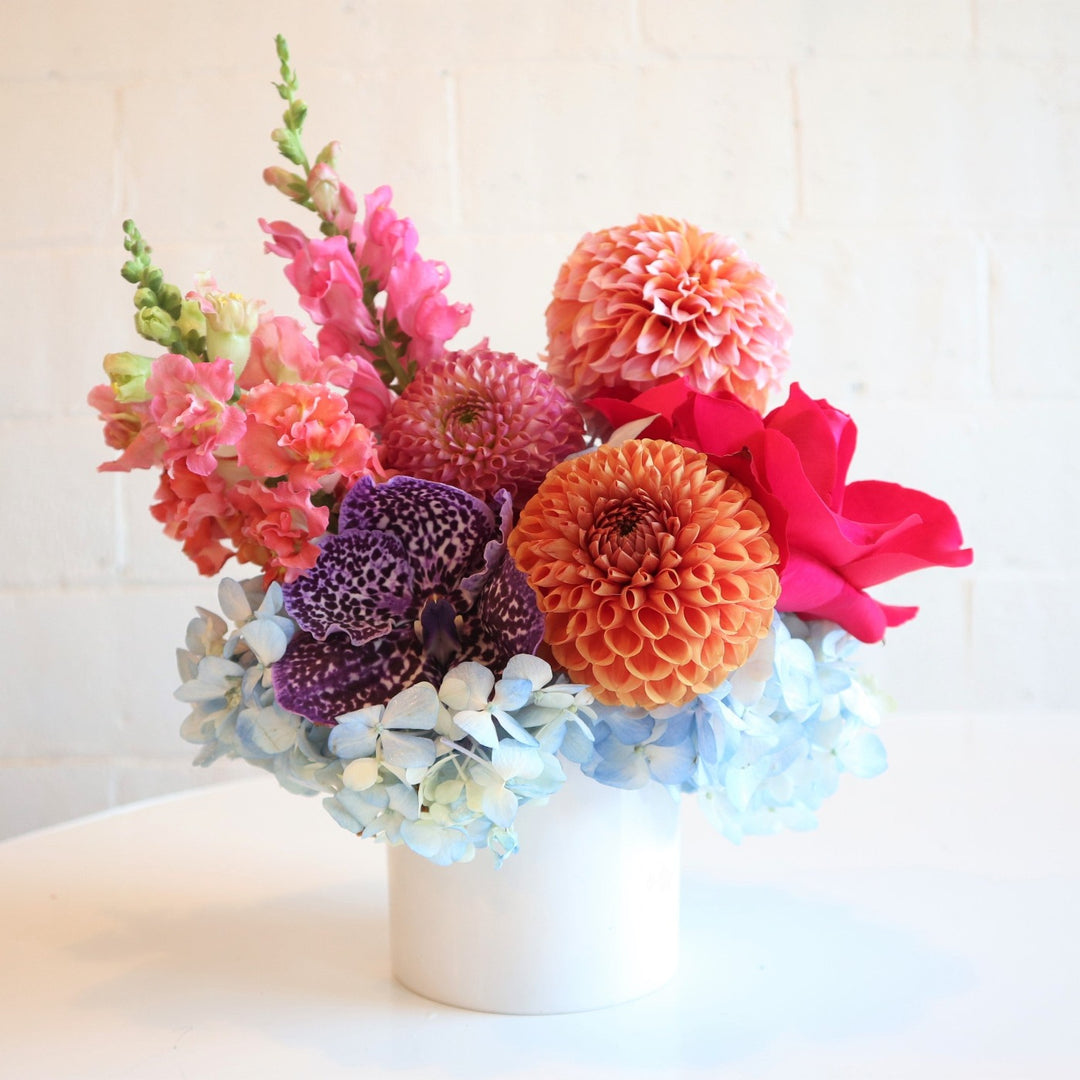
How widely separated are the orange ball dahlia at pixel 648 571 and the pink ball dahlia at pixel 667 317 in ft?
0.24

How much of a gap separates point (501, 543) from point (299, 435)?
9cm

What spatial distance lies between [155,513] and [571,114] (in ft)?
3.07

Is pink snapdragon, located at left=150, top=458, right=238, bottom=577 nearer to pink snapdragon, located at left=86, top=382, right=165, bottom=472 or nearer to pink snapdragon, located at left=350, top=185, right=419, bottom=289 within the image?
pink snapdragon, located at left=86, top=382, right=165, bottom=472

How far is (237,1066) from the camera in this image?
454 millimetres

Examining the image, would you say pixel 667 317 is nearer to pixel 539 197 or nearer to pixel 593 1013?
pixel 593 1013

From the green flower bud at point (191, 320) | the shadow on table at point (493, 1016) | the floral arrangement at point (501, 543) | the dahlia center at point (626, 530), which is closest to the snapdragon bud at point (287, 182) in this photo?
the floral arrangement at point (501, 543)

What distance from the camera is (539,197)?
1.26 metres

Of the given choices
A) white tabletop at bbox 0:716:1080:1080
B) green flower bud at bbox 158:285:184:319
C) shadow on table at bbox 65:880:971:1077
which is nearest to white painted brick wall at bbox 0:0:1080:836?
white tabletop at bbox 0:716:1080:1080

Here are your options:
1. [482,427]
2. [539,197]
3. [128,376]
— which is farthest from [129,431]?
[539,197]

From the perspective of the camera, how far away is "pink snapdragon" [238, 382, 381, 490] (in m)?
0.41

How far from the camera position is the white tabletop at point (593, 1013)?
0.46 m

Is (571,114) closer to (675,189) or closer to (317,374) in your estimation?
(675,189)

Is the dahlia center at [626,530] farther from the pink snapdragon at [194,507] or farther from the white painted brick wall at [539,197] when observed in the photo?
the white painted brick wall at [539,197]

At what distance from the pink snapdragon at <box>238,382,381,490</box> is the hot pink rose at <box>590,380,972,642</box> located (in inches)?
4.6
